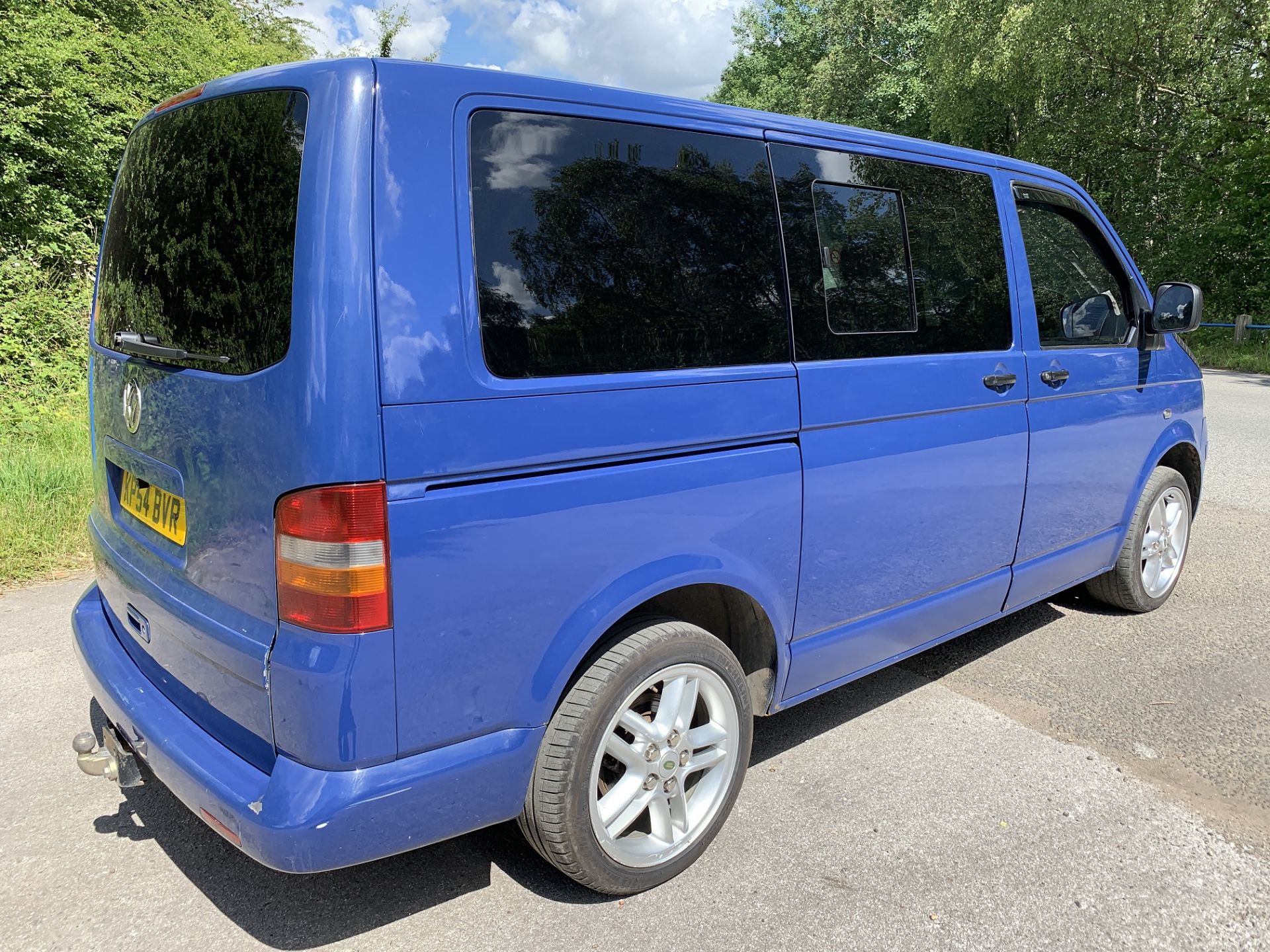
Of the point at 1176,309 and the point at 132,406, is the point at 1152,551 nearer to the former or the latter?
the point at 1176,309

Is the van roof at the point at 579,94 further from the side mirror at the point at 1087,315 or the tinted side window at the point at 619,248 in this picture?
the side mirror at the point at 1087,315

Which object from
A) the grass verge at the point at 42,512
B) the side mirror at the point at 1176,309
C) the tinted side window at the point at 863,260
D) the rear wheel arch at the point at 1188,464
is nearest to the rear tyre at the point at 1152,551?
the rear wheel arch at the point at 1188,464

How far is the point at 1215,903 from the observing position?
8.13 feet

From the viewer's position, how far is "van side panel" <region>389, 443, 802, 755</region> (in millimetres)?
1990

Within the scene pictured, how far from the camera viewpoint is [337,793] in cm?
196

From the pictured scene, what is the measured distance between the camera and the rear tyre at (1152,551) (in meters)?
4.44

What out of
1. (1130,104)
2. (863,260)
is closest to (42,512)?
(863,260)

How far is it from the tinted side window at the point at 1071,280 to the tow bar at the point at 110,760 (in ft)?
11.3

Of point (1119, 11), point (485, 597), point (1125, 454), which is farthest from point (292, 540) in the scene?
point (1119, 11)

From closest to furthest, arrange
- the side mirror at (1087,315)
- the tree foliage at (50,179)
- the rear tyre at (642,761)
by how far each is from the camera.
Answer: the rear tyre at (642,761) → the side mirror at (1087,315) → the tree foliage at (50,179)

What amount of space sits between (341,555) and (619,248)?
1.02 meters

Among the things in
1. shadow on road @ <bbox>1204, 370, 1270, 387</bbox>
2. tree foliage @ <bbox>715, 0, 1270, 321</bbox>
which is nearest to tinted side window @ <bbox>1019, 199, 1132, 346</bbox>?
shadow on road @ <bbox>1204, 370, 1270, 387</bbox>

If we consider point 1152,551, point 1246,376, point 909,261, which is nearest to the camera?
point 909,261

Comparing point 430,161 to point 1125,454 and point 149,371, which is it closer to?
point 149,371
